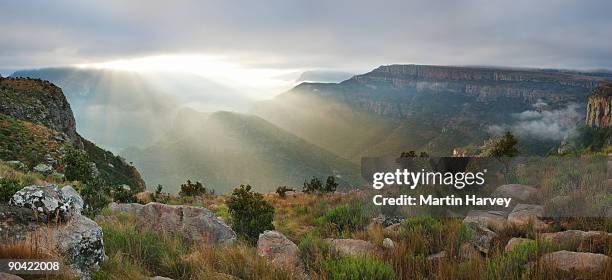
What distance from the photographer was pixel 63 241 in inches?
207

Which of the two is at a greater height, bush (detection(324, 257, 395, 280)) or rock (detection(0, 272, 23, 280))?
rock (detection(0, 272, 23, 280))

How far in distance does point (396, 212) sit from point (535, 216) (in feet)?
13.6

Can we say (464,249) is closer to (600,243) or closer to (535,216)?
(600,243)

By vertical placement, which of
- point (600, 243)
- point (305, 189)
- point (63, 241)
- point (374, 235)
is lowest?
point (305, 189)

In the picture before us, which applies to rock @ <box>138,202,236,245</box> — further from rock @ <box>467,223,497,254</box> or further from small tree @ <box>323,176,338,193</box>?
small tree @ <box>323,176,338,193</box>

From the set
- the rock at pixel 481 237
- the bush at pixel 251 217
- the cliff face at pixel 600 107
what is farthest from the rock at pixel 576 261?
the cliff face at pixel 600 107

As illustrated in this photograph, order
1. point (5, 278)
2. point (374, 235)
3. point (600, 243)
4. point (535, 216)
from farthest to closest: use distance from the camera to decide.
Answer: point (535, 216) < point (374, 235) < point (600, 243) < point (5, 278)

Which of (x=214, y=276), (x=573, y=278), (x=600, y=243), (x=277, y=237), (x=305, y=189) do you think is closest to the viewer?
(x=573, y=278)

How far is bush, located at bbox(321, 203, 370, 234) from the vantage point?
36.9 ft

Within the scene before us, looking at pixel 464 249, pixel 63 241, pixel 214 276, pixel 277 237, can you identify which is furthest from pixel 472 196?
pixel 63 241

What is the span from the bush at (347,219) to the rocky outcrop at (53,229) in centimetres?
662

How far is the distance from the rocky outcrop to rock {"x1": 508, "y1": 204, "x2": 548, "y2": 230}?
758 cm

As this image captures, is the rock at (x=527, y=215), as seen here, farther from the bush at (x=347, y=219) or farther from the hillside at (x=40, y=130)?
the hillside at (x=40, y=130)

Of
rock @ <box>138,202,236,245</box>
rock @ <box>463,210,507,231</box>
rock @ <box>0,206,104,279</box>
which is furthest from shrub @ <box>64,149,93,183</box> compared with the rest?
rock @ <box>463,210,507,231</box>
